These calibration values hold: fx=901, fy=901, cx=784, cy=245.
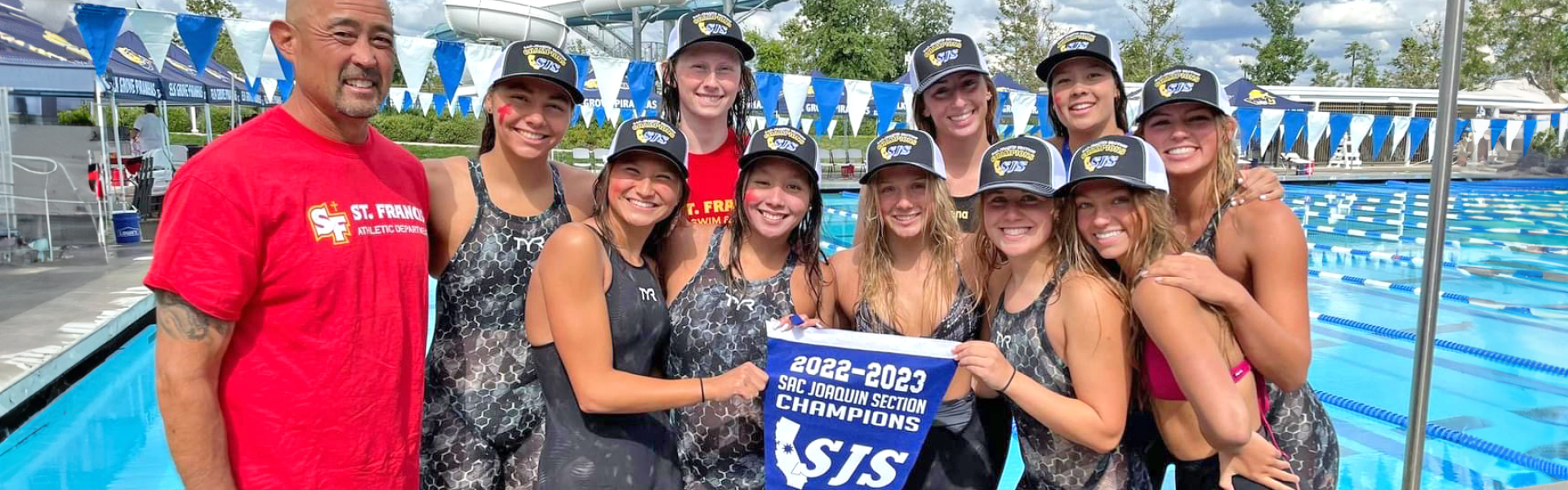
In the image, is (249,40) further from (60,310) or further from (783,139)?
(783,139)

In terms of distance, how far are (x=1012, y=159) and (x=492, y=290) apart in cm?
154

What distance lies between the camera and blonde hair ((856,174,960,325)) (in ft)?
8.74

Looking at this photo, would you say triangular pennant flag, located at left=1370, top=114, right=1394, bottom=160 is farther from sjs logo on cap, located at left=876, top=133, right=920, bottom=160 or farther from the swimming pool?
sjs logo on cap, located at left=876, top=133, right=920, bottom=160

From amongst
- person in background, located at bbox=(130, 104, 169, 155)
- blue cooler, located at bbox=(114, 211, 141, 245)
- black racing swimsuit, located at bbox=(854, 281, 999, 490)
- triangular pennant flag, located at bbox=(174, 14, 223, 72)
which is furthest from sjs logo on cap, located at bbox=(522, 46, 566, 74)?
person in background, located at bbox=(130, 104, 169, 155)

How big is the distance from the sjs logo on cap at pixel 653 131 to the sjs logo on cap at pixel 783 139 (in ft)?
0.90

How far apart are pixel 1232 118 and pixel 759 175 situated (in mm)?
1391

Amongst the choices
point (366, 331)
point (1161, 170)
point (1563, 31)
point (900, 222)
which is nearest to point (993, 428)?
point (900, 222)

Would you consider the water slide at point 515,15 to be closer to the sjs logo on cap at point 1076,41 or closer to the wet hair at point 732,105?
the wet hair at point 732,105

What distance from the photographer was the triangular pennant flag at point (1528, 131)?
27812 mm

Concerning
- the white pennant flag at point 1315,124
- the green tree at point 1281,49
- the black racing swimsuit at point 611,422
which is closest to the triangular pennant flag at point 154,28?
the black racing swimsuit at point 611,422

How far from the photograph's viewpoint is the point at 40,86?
845 cm

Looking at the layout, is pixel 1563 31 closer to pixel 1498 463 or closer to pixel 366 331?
pixel 1498 463

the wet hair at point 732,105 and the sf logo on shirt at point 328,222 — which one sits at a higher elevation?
the wet hair at point 732,105

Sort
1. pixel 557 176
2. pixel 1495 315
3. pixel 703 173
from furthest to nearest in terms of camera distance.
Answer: pixel 1495 315, pixel 703 173, pixel 557 176
